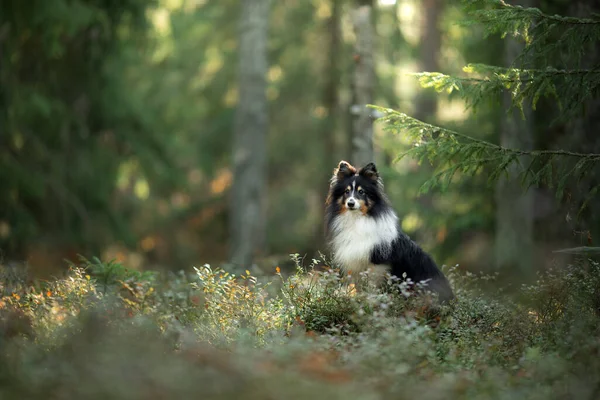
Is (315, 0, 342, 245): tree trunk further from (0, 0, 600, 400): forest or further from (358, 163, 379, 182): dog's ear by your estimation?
(358, 163, 379, 182): dog's ear

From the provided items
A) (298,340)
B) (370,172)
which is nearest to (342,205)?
(370,172)

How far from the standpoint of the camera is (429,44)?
2297cm

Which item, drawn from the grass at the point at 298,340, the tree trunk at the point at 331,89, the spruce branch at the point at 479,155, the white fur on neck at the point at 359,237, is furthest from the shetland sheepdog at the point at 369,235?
the tree trunk at the point at 331,89

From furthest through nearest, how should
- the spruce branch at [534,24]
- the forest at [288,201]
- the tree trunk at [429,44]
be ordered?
the tree trunk at [429,44] < the spruce branch at [534,24] < the forest at [288,201]

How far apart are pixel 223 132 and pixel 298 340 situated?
56.9 feet

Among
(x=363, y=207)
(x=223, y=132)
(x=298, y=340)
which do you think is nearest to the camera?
(x=298, y=340)

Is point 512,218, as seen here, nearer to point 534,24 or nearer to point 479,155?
point 479,155

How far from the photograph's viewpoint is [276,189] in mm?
25641

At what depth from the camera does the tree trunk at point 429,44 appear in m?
22.9

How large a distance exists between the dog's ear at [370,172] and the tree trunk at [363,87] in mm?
2408

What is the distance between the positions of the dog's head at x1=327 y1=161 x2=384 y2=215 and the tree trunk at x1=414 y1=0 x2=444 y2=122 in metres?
14.1

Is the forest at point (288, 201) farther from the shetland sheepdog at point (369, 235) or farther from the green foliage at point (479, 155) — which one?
the shetland sheepdog at point (369, 235)

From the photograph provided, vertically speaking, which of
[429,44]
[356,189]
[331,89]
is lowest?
[356,189]

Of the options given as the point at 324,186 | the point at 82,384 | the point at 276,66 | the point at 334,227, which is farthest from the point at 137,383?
the point at 276,66
